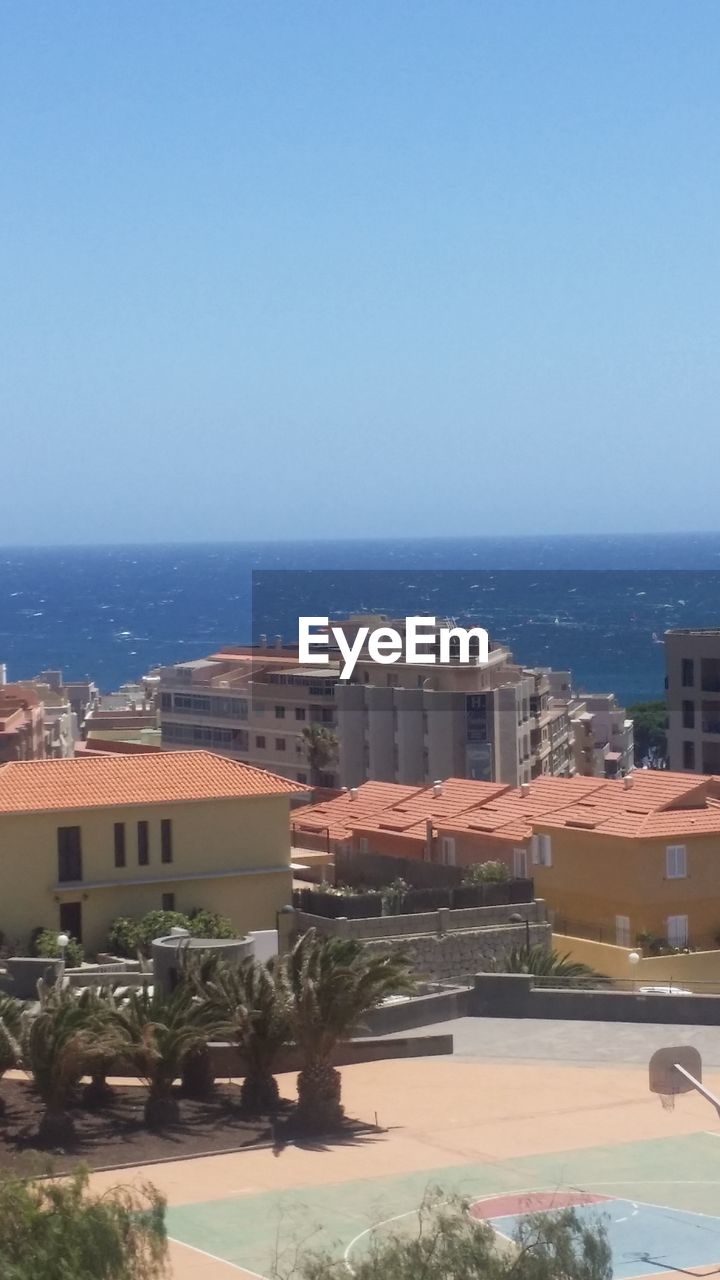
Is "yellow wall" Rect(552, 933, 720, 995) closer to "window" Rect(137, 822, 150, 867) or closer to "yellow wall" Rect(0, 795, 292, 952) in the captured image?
"yellow wall" Rect(0, 795, 292, 952)

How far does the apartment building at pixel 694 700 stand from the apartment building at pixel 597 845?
3770 cm

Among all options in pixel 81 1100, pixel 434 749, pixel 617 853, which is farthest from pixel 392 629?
pixel 81 1100

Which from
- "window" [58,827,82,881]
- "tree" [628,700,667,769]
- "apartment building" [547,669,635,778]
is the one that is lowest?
"tree" [628,700,667,769]

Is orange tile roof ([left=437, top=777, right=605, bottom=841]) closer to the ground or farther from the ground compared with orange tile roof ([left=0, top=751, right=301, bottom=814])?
closer to the ground

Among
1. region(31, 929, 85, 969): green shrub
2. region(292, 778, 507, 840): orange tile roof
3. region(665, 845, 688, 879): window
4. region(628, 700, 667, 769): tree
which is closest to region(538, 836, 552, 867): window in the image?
region(665, 845, 688, 879): window

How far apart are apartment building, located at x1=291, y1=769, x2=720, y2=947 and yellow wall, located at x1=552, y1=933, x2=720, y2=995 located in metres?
1.66

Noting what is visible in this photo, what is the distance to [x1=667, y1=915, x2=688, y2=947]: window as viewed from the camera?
47469 mm

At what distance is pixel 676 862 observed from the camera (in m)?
47.7

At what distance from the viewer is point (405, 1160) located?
28.3 meters

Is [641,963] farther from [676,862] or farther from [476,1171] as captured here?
[476,1171]

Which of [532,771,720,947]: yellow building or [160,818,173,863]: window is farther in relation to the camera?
[532,771,720,947]: yellow building

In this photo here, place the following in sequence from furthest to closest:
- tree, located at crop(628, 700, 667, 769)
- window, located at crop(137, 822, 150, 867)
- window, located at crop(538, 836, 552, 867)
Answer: tree, located at crop(628, 700, 667, 769) → window, located at crop(538, 836, 552, 867) → window, located at crop(137, 822, 150, 867)

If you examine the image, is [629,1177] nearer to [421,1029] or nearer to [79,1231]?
[421,1029]

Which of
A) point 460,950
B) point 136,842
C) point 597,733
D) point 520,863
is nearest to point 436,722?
point 597,733
